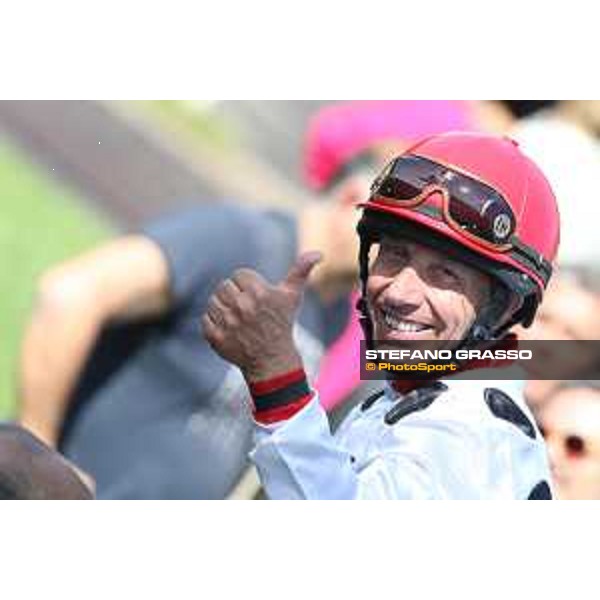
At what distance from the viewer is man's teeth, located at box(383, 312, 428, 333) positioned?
250 cm

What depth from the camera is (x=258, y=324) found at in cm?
224

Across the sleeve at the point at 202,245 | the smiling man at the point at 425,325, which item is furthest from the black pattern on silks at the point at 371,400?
the sleeve at the point at 202,245

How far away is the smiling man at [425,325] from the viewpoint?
225 centimetres

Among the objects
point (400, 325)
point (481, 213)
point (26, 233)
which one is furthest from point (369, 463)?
point (26, 233)

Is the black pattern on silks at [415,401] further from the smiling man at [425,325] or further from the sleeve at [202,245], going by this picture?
the sleeve at [202,245]

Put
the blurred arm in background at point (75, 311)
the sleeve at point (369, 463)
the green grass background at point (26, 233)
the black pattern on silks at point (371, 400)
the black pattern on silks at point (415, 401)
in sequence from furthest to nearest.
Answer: the green grass background at point (26, 233) → the blurred arm in background at point (75, 311) → the black pattern on silks at point (371, 400) → the black pattern on silks at point (415, 401) → the sleeve at point (369, 463)

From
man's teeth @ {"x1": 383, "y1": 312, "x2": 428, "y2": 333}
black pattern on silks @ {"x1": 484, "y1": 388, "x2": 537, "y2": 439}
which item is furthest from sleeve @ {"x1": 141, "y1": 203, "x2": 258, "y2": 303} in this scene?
black pattern on silks @ {"x1": 484, "y1": 388, "x2": 537, "y2": 439}

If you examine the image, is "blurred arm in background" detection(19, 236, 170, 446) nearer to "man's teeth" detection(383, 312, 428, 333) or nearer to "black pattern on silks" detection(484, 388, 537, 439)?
"man's teeth" detection(383, 312, 428, 333)

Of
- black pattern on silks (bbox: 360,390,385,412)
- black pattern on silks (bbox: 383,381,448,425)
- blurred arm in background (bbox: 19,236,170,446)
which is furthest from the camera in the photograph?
blurred arm in background (bbox: 19,236,170,446)

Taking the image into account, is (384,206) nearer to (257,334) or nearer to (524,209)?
(524,209)

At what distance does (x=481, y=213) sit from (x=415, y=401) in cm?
26

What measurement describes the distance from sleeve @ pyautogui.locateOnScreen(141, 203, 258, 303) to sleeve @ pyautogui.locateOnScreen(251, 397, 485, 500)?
645 mm
